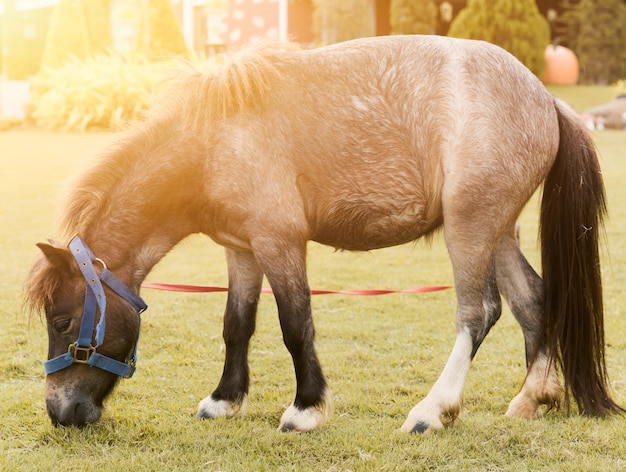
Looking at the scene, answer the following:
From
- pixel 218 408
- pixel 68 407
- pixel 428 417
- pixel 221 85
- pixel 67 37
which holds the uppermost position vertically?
pixel 221 85

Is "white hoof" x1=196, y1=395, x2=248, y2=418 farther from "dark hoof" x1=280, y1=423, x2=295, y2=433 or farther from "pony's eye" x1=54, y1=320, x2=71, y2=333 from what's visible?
"pony's eye" x1=54, y1=320, x2=71, y2=333

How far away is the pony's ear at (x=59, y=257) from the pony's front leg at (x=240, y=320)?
2.79 feet

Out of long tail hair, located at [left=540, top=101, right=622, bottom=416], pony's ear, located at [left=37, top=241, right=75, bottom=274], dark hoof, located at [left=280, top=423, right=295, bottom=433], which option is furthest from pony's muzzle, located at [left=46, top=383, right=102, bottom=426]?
long tail hair, located at [left=540, top=101, right=622, bottom=416]

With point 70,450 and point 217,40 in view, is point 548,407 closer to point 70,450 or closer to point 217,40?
point 70,450

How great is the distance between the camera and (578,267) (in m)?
3.66

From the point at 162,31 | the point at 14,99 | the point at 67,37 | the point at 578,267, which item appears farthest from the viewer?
the point at 67,37

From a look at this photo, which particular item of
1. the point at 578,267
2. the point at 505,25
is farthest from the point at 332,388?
the point at 505,25

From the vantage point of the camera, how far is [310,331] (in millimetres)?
3449

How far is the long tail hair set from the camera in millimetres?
3633

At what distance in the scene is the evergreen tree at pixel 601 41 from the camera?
24.1m

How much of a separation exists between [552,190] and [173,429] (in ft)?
6.63

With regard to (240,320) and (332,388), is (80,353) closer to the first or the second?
(240,320)

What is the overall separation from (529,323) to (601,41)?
2258 cm

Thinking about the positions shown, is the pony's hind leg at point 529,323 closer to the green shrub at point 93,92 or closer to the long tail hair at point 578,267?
the long tail hair at point 578,267
